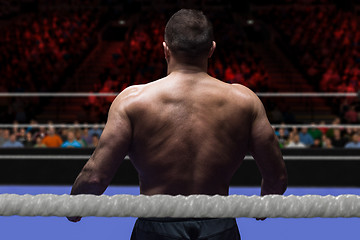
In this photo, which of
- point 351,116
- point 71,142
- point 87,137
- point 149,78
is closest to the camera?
point 71,142

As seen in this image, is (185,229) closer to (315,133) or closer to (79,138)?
(79,138)

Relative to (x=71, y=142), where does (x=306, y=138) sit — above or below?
below

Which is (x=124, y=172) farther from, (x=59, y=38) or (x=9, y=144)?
(x=59, y=38)

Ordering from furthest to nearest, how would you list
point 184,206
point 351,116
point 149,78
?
point 149,78 → point 351,116 → point 184,206

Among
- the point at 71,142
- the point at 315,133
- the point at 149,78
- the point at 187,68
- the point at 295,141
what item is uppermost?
the point at 187,68

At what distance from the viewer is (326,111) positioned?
10.5 metres

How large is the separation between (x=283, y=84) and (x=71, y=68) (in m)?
4.98

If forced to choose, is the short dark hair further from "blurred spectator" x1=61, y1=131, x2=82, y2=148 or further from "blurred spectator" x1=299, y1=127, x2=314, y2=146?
"blurred spectator" x1=299, y1=127, x2=314, y2=146

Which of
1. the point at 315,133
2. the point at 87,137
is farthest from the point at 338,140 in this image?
the point at 87,137

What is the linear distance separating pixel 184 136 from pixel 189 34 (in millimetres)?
234

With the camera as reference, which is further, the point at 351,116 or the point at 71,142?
the point at 351,116

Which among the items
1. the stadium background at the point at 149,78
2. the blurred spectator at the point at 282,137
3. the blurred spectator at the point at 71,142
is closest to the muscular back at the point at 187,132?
the stadium background at the point at 149,78

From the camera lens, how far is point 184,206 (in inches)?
36.1

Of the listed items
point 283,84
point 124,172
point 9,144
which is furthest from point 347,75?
point 9,144
